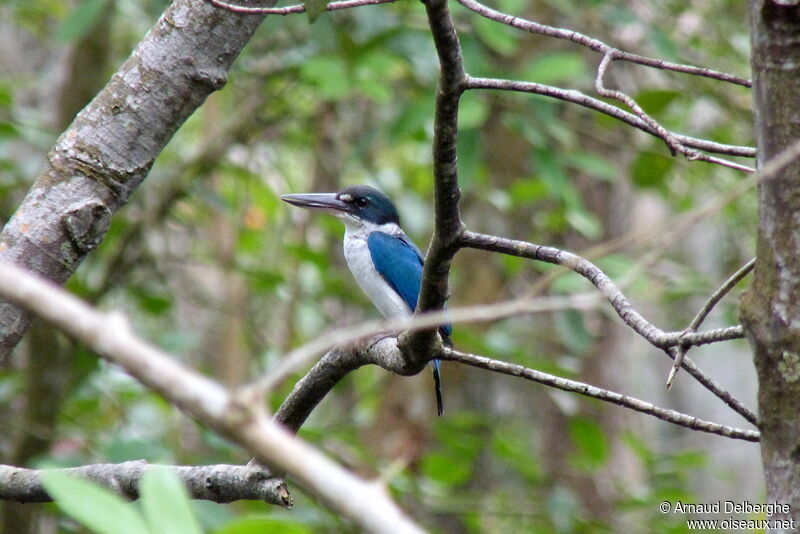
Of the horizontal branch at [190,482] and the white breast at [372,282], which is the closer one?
the horizontal branch at [190,482]

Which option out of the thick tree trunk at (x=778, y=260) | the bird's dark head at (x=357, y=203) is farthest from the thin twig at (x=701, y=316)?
the bird's dark head at (x=357, y=203)

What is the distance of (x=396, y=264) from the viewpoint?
15.2ft

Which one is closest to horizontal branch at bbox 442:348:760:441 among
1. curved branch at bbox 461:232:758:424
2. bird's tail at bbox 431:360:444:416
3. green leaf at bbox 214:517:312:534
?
curved branch at bbox 461:232:758:424

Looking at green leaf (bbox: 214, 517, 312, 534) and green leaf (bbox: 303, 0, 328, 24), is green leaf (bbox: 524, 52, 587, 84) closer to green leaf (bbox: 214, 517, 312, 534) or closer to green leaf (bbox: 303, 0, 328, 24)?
green leaf (bbox: 303, 0, 328, 24)

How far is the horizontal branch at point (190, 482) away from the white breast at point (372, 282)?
2309 millimetres

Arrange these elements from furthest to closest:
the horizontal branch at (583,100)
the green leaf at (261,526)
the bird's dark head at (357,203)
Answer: the bird's dark head at (357,203) < the horizontal branch at (583,100) < the green leaf at (261,526)

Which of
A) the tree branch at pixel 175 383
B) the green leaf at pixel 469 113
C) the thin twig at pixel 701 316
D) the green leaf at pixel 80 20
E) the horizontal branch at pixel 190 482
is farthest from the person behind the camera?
the green leaf at pixel 469 113

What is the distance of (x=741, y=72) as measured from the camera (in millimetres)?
6285

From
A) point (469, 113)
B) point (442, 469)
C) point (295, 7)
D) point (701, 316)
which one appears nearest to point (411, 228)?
point (442, 469)

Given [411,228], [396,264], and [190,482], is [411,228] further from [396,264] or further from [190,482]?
[190,482]

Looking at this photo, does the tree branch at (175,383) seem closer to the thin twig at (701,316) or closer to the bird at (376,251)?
the thin twig at (701,316)

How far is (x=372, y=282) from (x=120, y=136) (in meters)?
2.36

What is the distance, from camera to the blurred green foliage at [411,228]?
15.0 feet

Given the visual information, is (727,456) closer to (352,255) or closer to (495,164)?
(495,164)
